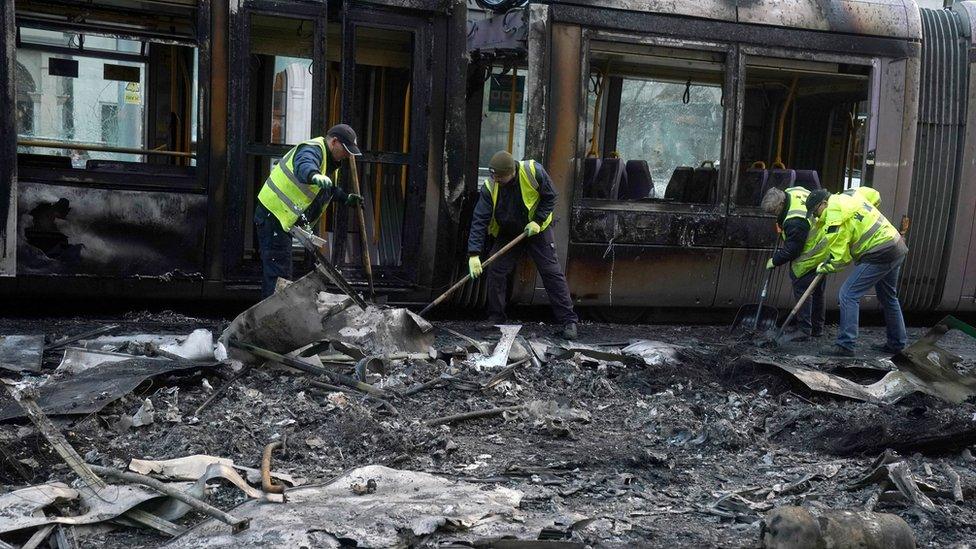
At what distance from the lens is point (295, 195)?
7016 millimetres

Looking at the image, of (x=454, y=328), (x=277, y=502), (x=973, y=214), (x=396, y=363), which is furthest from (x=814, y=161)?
(x=277, y=502)

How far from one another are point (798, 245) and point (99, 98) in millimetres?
5400

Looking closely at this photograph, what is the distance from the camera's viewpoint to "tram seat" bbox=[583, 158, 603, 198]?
8.25 metres

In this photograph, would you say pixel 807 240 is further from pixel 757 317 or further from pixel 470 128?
pixel 470 128

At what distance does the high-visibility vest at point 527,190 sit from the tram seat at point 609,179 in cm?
60

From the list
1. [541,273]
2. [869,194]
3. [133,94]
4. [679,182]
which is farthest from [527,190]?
[133,94]

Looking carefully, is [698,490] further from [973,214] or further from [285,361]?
[973,214]

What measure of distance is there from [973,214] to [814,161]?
1478 millimetres

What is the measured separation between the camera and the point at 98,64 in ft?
25.5

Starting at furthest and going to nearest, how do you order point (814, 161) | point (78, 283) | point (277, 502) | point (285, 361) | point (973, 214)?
point (814, 161) < point (973, 214) < point (78, 283) < point (285, 361) < point (277, 502)

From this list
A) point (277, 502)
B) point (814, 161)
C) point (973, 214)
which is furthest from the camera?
point (814, 161)

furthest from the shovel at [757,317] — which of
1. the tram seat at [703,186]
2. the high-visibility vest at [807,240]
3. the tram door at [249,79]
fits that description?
the tram door at [249,79]

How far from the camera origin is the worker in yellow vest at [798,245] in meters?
8.10

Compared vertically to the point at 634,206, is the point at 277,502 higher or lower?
lower
